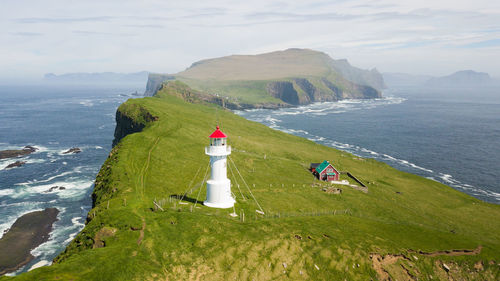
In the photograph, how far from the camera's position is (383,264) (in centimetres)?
3991

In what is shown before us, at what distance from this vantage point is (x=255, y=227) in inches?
1597

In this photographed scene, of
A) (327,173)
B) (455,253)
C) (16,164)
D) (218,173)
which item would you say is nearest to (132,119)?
(16,164)

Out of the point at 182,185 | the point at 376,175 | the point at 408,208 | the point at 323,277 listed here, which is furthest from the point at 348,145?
the point at 323,277

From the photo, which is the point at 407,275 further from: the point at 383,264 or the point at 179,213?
Answer: the point at 179,213

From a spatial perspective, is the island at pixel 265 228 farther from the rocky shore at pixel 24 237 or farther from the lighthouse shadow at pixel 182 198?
the rocky shore at pixel 24 237

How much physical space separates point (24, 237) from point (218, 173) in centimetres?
5208

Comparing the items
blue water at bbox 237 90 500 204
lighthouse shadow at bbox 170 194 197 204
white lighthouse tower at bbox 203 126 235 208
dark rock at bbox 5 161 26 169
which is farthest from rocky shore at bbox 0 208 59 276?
blue water at bbox 237 90 500 204

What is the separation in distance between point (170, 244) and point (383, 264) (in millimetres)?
27310

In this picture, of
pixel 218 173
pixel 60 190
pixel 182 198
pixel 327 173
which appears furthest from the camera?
pixel 60 190

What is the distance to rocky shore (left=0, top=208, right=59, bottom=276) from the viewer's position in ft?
189

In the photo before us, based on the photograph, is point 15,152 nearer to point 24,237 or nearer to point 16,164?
point 16,164

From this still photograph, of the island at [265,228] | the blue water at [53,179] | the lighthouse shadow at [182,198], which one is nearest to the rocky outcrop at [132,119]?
the blue water at [53,179]

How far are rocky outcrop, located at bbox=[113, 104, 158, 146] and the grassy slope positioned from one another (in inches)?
1193

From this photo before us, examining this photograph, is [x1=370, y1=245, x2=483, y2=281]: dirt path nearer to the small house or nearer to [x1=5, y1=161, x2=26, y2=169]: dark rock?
the small house
